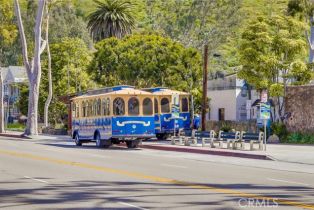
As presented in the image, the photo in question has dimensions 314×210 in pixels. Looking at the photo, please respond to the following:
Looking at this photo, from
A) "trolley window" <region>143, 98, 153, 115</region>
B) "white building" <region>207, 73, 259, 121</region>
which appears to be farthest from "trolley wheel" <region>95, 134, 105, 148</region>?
"white building" <region>207, 73, 259, 121</region>

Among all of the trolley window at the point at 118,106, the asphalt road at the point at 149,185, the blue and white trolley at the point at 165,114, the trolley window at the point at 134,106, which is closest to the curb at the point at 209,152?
the trolley window at the point at 134,106

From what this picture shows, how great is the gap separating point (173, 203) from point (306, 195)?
11.7 feet

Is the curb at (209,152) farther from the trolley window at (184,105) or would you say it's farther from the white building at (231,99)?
the white building at (231,99)

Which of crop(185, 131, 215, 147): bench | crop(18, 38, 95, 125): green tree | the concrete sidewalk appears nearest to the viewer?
the concrete sidewalk

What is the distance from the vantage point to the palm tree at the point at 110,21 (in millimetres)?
80188

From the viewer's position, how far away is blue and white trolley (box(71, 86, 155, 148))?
3600 centimetres

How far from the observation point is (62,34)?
109062 mm

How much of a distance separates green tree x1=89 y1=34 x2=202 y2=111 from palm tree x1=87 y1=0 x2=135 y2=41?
50.4 ft

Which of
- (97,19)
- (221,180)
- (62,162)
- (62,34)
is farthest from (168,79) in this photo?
(62,34)

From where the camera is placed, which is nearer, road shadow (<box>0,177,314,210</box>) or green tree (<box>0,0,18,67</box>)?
road shadow (<box>0,177,314,210</box>)

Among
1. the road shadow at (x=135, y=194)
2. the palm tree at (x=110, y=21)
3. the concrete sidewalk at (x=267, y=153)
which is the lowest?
the road shadow at (x=135, y=194)

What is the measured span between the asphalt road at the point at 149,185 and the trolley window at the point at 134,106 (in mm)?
9810

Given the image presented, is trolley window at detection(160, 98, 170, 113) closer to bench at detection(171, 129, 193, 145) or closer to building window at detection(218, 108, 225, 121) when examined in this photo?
bench at detection(171, 129, 193, 145)

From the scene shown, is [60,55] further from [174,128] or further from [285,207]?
[285,207]
